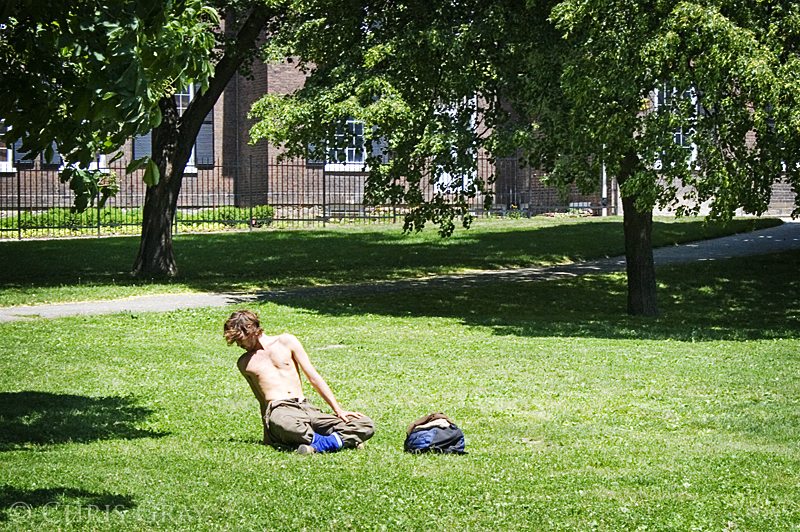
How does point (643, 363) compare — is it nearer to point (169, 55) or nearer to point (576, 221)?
point (169, 55)

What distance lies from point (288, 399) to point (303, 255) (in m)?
16.9

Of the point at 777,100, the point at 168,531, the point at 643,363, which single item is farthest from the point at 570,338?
the point at 168,531

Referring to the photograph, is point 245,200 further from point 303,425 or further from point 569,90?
point 303,425

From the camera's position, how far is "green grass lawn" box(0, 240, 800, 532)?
5578 millimetres

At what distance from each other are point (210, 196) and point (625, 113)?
2561 cm

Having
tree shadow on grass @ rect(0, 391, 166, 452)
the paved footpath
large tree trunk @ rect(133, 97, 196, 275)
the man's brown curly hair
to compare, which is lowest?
tree shadow on grass @ rect(0, 391, 166, 452)

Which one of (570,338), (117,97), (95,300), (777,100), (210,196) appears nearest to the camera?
(117,97)

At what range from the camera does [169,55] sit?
5191mm

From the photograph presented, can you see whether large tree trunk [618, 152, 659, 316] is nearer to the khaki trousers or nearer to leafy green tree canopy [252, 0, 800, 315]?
leafy green tree canopy [252, 0, 800, 315]

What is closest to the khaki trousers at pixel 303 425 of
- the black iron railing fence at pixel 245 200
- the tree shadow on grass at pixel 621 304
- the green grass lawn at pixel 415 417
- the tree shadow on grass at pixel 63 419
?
the green grass lawn at pixel 415 417

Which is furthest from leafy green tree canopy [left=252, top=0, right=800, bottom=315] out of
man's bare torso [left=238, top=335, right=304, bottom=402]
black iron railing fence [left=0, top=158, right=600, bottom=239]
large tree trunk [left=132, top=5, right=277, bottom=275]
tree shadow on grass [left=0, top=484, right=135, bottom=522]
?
black iron railing fence [left=0, top=158, right=600, bottom=239]

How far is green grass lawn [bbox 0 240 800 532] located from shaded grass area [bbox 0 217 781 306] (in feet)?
13.4

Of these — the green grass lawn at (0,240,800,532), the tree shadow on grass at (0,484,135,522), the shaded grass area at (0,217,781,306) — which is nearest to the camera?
the tree shadow on grass at (0,484,135,522)

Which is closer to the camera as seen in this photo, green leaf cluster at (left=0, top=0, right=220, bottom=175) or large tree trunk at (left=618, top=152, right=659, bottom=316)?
green leaf cluster at (left=0, top=0, right=220, bottom=175)
